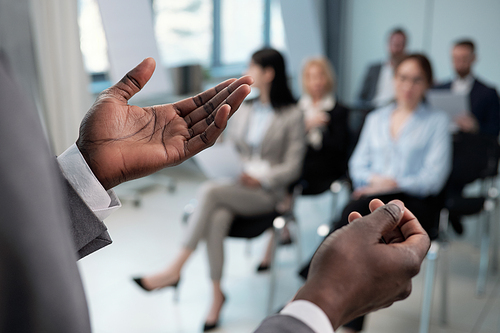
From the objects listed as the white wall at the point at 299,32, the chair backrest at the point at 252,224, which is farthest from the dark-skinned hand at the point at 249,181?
the white wall at the point at 299,32

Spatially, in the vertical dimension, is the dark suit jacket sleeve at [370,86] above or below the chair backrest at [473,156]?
above

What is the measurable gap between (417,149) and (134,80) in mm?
1129

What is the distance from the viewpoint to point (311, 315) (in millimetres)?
349

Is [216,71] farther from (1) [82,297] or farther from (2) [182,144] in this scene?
(1) [82,297]

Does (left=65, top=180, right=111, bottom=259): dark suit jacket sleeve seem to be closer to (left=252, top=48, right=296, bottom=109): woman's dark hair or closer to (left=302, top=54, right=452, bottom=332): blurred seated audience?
(left=302, top=54, right=452, bottom=332): blurred seated audience

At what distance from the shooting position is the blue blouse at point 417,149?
1.40 m

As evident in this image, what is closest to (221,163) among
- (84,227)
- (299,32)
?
(84,227)

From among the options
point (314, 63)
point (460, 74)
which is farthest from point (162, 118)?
point (460, 74)

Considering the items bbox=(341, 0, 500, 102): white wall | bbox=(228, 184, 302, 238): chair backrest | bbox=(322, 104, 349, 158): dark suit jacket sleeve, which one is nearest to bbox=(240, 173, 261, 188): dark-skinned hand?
bbox=(228, 184, 302, 238): chair backrest

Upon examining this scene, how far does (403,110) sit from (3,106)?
1.46m

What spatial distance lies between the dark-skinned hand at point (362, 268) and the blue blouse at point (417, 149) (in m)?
0.99

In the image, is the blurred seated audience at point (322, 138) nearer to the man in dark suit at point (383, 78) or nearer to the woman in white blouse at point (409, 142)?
the woman in white blouse at point (409, 142)

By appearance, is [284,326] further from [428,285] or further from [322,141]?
[322,141]

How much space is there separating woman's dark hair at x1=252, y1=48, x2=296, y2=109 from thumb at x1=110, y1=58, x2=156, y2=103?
147 cm
